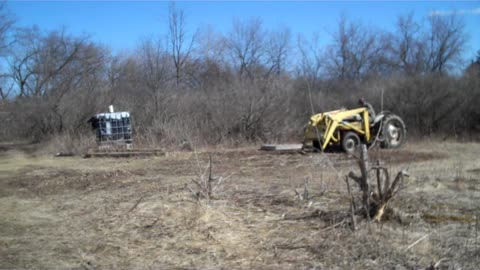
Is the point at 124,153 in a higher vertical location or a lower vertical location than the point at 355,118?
lower

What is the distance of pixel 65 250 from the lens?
4.82 meters

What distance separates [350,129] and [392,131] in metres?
2.23

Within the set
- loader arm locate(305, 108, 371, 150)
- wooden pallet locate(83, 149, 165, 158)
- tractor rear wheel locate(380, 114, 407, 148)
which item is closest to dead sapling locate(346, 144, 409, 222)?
loader arm locate(305, 108, 371, 150)

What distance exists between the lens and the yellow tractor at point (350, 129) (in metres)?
13.1

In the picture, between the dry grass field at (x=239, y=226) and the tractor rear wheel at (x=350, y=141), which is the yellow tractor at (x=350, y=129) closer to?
the tractor rear wheel at (x=350, y=141)

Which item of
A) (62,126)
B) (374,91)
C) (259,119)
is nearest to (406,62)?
(374,91)

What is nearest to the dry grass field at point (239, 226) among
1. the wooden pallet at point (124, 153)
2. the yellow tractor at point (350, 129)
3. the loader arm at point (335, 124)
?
the loader arm at point (335, 124)

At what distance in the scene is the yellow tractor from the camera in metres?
13.1

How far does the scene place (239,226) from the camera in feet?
17.7

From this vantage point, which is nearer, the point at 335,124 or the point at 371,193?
the point at 371,193

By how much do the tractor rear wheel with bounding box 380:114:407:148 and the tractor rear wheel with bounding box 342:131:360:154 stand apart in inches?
52.4

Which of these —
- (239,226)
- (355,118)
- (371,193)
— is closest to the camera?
(371,193)

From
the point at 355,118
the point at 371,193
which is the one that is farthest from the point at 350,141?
the point at 371,193

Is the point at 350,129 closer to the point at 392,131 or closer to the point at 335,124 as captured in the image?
the point at 335,124
